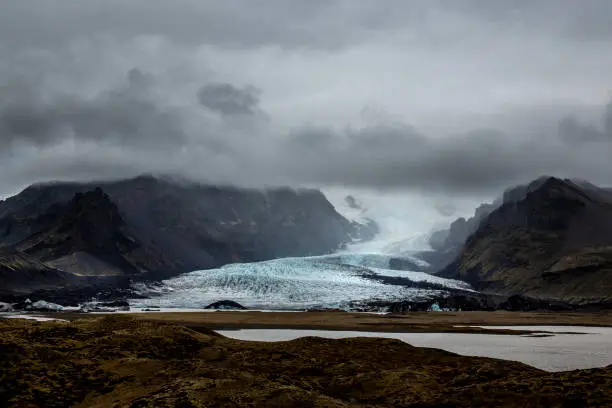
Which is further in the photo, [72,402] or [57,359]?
[57,359]

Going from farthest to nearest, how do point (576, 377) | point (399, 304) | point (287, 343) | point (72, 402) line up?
point (399, 304) → point (287, 343) → point (72, 402) → point (576, 377)

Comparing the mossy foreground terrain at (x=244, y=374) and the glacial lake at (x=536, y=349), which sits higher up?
the mossy foreground terrain at (x=244, y=374)

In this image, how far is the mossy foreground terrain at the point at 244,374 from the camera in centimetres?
2486

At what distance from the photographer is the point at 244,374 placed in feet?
97.6

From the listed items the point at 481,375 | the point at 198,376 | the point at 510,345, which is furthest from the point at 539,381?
the point at 510,345

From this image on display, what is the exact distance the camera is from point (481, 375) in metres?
30.8

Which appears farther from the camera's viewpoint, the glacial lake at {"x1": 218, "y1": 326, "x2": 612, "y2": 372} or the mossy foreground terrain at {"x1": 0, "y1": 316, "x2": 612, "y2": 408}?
the glacial lake at {"x1": 218, "y1": 326, "x2": 612, "y2": 372}

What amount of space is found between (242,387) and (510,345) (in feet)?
174

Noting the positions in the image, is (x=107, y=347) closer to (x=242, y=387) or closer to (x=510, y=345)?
(x=242, y=387)

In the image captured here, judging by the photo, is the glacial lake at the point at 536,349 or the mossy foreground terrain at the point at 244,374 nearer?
the mossy foreground terrain at the point at 244,374

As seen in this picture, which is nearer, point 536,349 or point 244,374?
point 244,374

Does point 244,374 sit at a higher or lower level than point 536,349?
higher

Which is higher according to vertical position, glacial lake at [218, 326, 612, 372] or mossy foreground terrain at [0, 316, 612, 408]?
mossy foreground terrain at [0, 316, 612, 408]

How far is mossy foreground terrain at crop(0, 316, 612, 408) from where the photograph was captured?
81.6 ft
